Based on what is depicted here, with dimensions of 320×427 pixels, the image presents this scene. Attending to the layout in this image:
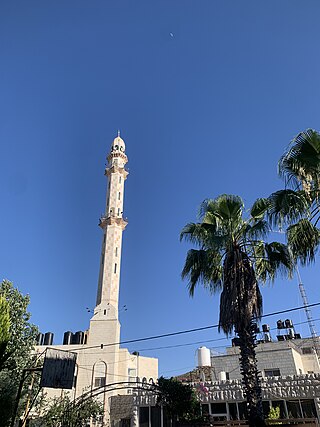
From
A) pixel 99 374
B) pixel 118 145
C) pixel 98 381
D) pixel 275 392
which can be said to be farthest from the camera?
pixel 118 145

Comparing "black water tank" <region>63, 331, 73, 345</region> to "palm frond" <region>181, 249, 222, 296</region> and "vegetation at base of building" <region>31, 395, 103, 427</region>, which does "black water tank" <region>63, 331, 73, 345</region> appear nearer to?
"vegetation at base of building" <region>31, 395, 103, 427</region>

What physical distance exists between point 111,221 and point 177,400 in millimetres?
23799

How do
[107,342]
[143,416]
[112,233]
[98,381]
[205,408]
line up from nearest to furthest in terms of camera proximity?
1. [205,408]
2. [143,416]
3. [98,381]
4. [107,342]
5. [112,233]

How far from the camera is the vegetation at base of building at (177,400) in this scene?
56.8 feet

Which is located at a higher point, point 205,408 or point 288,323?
point 288,323

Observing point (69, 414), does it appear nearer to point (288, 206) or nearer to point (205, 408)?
point (205, 408)

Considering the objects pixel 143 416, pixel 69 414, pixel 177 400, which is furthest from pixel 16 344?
pixel 177 400

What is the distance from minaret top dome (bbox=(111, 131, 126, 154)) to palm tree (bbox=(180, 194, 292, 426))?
105 ft

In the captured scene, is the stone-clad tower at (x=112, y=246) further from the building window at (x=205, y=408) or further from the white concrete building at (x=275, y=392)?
the building window at (x=205, y=408)

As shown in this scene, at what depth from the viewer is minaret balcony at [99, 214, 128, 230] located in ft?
127

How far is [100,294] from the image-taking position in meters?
35.5

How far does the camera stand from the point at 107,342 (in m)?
32.6

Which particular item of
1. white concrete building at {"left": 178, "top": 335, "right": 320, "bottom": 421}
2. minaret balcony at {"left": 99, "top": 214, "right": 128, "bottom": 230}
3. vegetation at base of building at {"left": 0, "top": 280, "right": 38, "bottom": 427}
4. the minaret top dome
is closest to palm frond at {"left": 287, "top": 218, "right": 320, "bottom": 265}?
white concrete building at {"left": 178, "top": 335, "right": 320, "bottom": 421}

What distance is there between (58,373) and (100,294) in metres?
17.6
